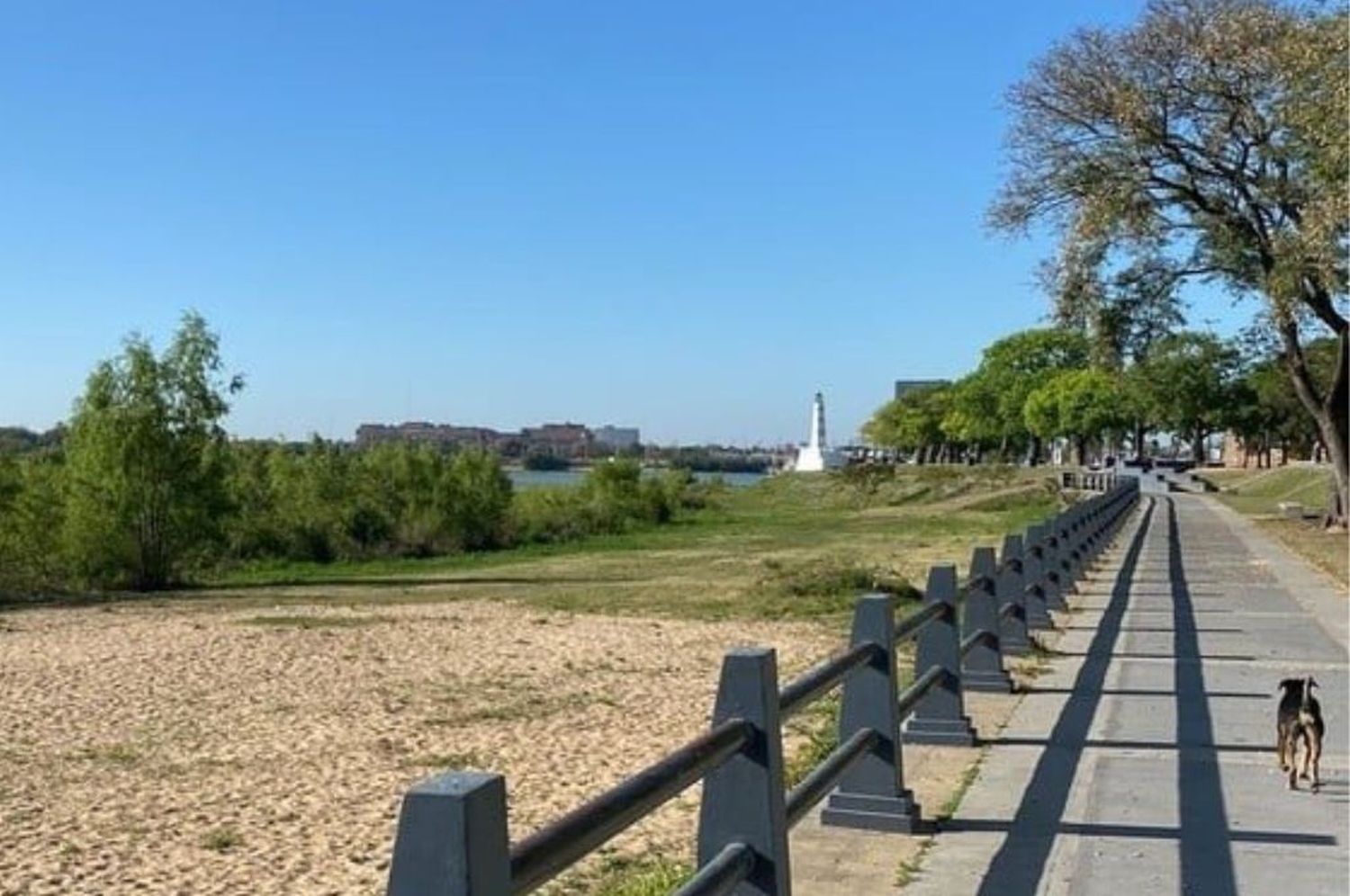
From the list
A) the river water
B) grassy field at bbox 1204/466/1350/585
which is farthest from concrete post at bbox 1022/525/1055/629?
the river water

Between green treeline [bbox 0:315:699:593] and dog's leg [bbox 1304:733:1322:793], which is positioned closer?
dog's leg [bbox 1304:733:1322:793]

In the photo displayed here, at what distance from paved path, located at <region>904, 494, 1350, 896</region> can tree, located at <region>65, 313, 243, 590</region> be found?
1294 inches

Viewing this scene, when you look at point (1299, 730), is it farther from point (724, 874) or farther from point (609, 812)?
point (609, 812)

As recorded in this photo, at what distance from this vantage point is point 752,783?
4852 mm

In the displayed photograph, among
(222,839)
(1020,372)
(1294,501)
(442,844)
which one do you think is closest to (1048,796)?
(222,839)

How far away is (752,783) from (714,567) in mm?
36446

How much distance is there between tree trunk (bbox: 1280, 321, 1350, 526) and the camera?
33.1 meters

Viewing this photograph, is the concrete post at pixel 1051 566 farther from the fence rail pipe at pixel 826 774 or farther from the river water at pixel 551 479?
the river water at pixel 551 479

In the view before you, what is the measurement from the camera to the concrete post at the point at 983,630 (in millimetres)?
11023

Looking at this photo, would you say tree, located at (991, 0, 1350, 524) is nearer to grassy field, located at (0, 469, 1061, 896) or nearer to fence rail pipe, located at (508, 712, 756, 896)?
grassy field, located at (0, 469, 1061, 896)

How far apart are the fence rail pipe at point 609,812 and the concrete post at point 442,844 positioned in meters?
0.23

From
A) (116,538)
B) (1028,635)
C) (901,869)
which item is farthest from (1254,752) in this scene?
(116,538)

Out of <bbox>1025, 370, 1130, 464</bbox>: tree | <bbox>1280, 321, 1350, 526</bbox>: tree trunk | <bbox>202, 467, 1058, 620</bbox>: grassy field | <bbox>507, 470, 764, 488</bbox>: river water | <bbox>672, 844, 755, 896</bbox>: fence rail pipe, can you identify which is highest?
<bbox>1025, 370, 1130, 464</bbox>: tree

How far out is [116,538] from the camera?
4247cm
